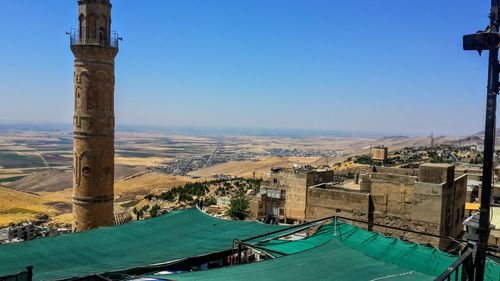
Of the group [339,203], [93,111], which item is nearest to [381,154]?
[339,203]

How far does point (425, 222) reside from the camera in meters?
13.4

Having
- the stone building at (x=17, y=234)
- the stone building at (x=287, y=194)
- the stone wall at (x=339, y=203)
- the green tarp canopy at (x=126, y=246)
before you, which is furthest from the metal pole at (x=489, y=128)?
the stone building at (x=17, y=234)

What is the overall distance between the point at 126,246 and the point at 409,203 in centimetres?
836

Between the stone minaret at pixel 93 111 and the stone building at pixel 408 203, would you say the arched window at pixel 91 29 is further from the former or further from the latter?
the stone building at pixel 408 203

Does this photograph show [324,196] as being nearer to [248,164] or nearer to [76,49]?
[76,49]

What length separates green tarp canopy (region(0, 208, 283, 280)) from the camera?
9117 mm

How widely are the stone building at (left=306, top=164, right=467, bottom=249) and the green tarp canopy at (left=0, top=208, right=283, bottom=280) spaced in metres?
3.26

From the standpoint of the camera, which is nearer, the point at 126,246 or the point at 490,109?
the point at 490,109

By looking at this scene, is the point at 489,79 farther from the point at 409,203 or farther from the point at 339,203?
the point at 339,203

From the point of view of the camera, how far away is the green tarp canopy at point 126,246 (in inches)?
→ 359

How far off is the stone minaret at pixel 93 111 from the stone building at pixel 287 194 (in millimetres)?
10548

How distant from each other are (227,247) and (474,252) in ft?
24.5

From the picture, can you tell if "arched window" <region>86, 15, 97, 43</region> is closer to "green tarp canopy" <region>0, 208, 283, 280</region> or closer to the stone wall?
"green tarp canopy" <region>0, 208, 283, 280</region>

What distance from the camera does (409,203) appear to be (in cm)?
1373
